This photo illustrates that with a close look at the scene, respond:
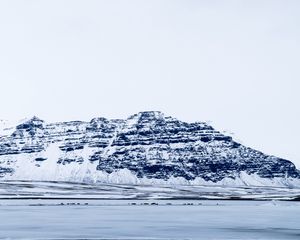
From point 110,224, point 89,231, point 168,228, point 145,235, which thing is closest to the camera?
point 145,235

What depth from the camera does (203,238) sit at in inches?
1512

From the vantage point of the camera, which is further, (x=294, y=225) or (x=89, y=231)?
(x=294, y=225)

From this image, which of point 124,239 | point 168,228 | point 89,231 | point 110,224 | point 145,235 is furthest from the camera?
point 110,224

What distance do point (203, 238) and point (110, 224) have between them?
1413 cm

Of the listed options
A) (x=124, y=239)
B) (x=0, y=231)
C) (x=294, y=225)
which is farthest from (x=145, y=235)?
(x=294, y=225)

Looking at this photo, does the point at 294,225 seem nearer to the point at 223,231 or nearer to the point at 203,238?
the point at 223,231

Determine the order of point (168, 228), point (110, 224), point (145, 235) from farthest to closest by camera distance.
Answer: point (110, 224)
point (168, 228)
point (145, 235)

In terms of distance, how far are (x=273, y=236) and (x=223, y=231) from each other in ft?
17.4

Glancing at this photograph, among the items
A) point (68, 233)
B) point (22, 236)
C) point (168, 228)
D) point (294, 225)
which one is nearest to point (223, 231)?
point (168, 228)

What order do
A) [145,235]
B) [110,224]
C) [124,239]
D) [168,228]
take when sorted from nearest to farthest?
[124,239], [145,235], [168,228], [110,224]

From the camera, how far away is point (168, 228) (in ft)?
155

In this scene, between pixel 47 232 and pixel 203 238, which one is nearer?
pixel 203 238

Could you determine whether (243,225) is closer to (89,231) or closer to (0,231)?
(89,231)

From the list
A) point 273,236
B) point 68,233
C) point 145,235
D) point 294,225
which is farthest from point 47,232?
point 294,225
